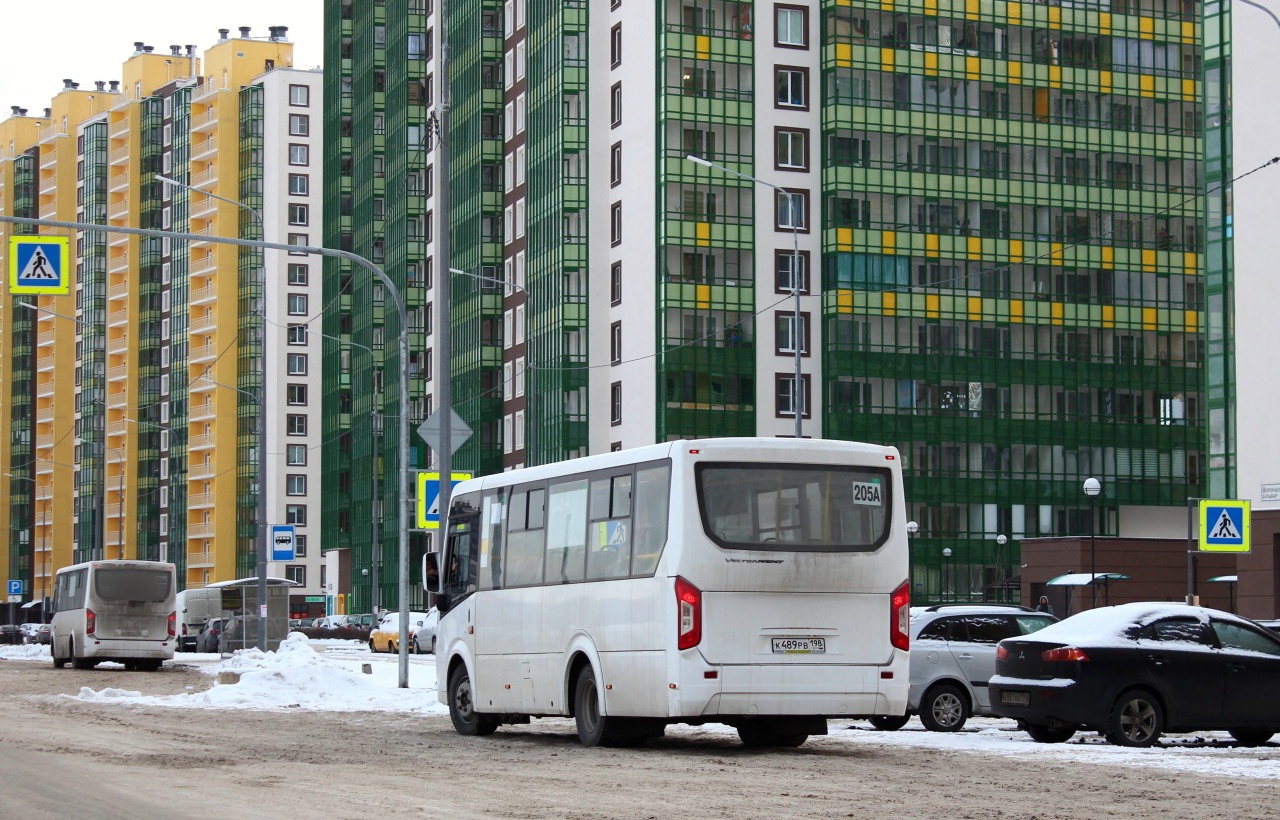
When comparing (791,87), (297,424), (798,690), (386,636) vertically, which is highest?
(791,87)

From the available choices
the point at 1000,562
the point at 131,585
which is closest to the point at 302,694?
the point at 131,585

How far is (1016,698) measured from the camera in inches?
802

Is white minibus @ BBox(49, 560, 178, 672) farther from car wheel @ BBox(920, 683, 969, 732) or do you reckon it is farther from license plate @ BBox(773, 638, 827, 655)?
license plate @ BBox(773, 638, 827, 655)

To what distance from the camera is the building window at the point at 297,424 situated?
450 feet

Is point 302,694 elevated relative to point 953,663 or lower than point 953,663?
lower

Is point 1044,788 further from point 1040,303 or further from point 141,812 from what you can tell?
point 1040,303

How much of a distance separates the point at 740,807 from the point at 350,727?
11196 mm

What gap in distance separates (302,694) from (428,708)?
11.1 ft

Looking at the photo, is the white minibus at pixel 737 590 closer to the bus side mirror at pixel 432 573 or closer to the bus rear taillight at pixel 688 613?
the bus rear taillight at pixel 688 613

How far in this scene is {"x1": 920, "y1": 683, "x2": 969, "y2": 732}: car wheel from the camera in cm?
2312

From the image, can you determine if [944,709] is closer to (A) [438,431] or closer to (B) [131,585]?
(A) [438,431]

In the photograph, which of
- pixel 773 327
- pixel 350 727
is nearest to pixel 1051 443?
pixel 773 327

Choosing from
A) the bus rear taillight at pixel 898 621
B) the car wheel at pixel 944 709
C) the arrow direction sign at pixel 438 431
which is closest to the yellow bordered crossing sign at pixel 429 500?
the arrow direction sign at pixel 438 431

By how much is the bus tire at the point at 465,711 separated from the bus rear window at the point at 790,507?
4979 millimetres
